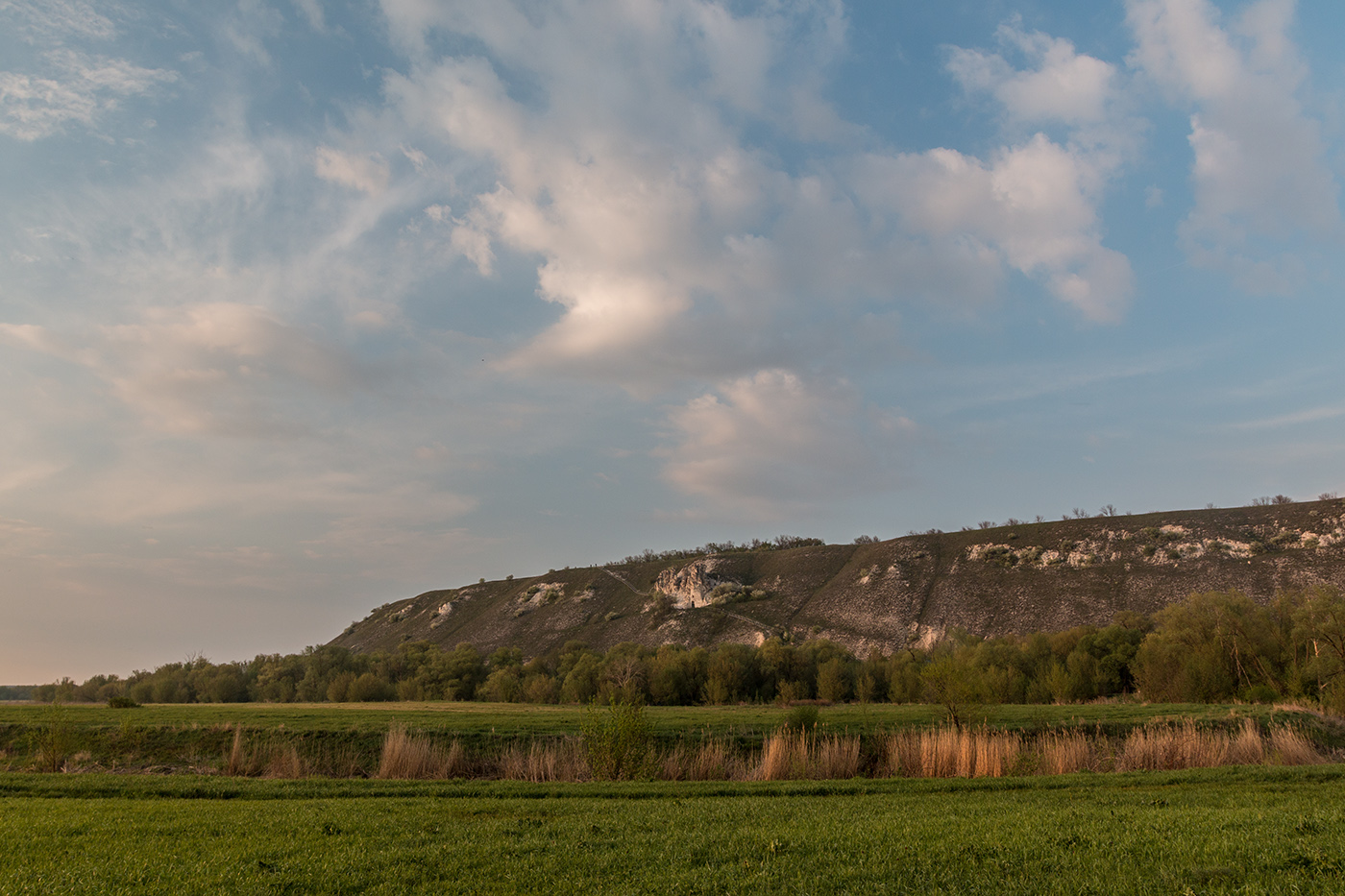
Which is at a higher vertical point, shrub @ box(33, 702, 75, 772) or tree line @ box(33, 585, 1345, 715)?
shrub @ box(33, 702, 75, 772)

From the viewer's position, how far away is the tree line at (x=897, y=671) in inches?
1613

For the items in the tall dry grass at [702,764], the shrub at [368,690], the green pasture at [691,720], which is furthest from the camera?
the shrub at [368,690]

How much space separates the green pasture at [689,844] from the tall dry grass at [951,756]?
6.52 meters

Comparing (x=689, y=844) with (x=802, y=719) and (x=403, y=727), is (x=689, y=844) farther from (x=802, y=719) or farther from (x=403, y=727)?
(x=403, y=727)

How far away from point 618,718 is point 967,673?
16913 millimetres

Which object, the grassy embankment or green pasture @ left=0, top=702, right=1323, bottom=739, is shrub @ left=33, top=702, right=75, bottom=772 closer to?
the grassy embankment

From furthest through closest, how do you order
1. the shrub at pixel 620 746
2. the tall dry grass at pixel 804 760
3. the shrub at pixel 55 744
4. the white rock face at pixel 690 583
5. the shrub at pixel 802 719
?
the white rock face at pixel 690 583, the shrub at pixel 802 719, the shrub at pixel 55 744, the tall dry grass at pixel 804 760, the shrub at pixel 620 746

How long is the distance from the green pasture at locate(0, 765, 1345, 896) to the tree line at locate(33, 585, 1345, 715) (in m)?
13.5

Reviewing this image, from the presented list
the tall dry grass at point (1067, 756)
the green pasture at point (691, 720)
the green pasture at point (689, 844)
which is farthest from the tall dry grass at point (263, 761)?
the tall dry grass at point (1067, 756)

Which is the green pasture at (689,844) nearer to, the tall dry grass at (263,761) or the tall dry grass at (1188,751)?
the tall dry grass at (1188,751)

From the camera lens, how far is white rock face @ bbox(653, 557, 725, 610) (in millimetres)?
111206

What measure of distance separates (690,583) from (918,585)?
38.1 m

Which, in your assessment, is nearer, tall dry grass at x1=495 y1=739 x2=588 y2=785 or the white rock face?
tall dry grass at x1=495 y1=739 x2=588 y2=785

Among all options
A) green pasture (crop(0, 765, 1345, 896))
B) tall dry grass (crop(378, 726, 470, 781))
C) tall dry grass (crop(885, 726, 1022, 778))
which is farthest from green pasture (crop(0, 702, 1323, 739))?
green pasture (crop(0, 765, 1345, 896))
